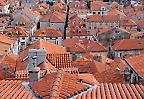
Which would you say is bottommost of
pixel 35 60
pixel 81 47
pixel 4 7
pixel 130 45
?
pixel 4 7

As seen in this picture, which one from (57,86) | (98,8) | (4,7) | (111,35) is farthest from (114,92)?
(4,7)

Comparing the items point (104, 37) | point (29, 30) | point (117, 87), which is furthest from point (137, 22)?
point (117, 87)

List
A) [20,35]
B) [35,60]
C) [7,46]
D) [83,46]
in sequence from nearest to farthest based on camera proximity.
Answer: [35,60]
[7,46]
[83,46]
[20,35]

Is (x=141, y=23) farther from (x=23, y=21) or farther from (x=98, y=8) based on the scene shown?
(x=23, y=21)

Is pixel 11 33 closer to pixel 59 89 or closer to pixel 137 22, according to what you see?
pixel 137 22

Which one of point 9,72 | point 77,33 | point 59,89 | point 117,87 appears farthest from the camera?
point 77,33

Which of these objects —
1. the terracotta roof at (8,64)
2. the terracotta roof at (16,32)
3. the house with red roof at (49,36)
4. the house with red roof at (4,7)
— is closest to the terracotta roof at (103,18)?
the house with red roof at (49,36)

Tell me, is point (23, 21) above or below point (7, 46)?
below
